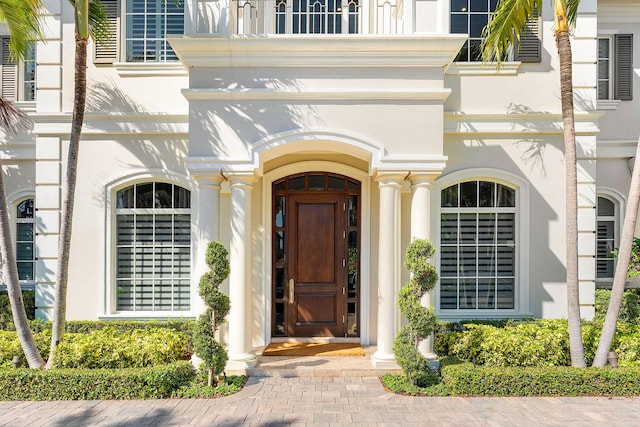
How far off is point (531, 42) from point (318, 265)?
5899mm

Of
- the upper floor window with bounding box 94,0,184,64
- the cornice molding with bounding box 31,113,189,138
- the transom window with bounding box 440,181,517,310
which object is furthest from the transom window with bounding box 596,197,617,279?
the upper floor window with bounding box 94,0,184,64

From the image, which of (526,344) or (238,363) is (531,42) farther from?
(238,363)

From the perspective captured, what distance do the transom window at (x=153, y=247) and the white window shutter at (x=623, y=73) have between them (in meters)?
9.47

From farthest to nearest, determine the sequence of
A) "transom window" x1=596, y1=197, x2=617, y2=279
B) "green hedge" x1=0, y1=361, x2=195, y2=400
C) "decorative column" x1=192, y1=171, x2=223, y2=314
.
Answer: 1. "transom window" x1=596, y1=197, x2=617, y2=279
2. "decorative column" x1=192, y1=171, x2=223, y2=314
3. "green hedge" x1=0, y1=361, x2=195, y2=400

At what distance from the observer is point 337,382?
6809 mm

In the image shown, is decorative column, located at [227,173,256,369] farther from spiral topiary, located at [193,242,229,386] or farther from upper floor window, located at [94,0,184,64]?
upper floor window, located at [94,0,184,64]

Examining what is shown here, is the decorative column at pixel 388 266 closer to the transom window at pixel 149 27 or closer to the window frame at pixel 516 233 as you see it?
the window frame at pixel 516 233

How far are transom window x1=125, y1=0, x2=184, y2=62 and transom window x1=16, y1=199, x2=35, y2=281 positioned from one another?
440 centimetres

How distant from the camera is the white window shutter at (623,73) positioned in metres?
9.79

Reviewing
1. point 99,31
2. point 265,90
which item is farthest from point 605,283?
point 99,31

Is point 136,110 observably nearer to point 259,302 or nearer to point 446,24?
point 259,302

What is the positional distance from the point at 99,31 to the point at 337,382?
7.28 m

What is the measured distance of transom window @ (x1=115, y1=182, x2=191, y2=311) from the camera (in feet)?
28.7

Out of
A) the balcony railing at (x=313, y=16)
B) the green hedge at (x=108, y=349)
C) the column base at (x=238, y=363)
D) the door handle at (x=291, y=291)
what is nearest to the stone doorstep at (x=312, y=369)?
the column base at (x=238, y=363)
